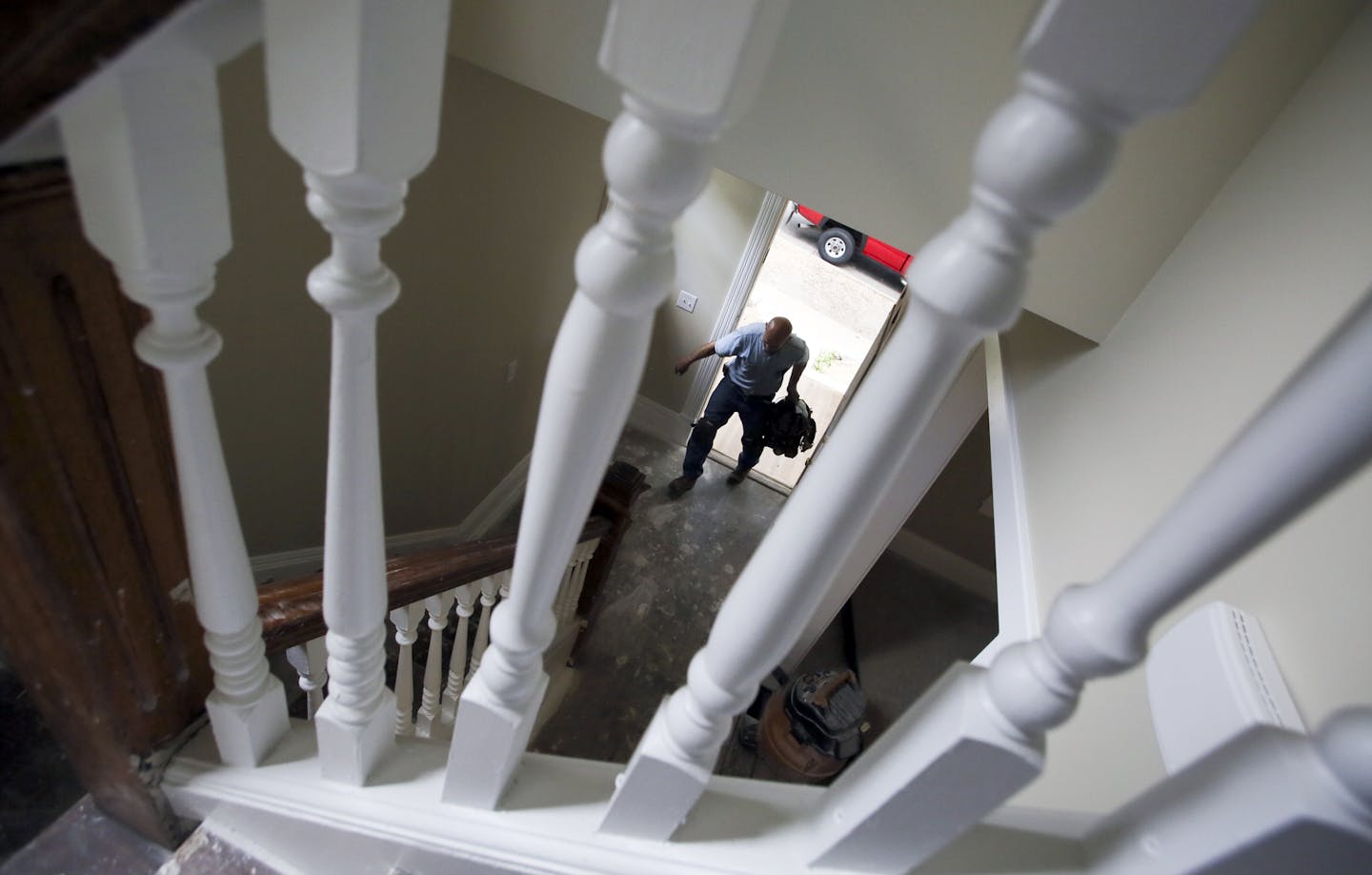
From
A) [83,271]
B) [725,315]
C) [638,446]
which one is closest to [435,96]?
[83,271]

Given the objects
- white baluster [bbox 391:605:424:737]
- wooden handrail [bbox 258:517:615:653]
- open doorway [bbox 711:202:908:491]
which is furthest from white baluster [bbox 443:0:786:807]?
open doorway [bbox 711:202:908:491]

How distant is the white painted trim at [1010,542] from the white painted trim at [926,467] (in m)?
0.52

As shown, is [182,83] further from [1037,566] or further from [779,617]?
[1037,566]

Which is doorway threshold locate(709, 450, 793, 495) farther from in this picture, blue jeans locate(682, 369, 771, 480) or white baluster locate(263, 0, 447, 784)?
white baluster locate(263, 0, 447, 784)

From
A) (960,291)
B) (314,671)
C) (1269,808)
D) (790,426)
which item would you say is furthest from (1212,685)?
(790,426)

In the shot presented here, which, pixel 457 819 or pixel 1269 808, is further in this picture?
pixel 457 819

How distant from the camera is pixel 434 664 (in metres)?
1.41

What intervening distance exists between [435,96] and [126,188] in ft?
0.53

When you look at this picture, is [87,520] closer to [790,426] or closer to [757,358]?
[757,358]

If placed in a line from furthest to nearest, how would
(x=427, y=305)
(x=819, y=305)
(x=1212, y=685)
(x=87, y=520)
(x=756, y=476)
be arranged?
(x=819, y=305), (x=756, y=476), (x=427, y=305), (x=1212, y=685), (x=87, y=520)

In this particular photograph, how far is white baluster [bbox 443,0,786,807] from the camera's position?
0.27 metres

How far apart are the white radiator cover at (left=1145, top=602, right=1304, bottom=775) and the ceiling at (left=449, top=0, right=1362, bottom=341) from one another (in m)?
0.75

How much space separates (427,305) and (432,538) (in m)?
1.31

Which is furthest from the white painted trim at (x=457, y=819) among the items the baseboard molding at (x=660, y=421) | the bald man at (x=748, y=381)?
the baseboard molding at (x=660, y=421)
